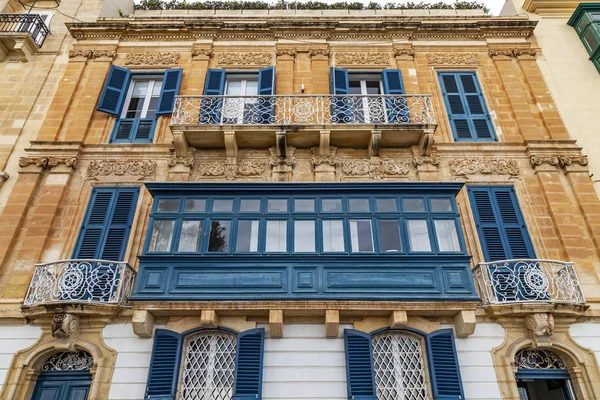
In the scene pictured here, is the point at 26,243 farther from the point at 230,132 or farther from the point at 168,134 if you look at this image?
the point at 230,132

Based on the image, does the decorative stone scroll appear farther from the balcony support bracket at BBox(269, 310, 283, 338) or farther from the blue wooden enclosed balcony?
the balcony support bracket at BBox(269, 310, 283, 338)

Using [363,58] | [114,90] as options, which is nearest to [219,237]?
[114,90]

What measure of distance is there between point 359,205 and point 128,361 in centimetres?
564

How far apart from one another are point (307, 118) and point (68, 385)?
7961mm

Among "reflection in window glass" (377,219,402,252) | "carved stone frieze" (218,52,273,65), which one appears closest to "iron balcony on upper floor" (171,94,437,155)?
"carved stone frieze" (218,52,273,65)

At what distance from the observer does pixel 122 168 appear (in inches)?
407

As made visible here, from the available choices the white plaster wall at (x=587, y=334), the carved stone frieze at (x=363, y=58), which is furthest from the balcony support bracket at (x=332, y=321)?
the carved stone frieze at (x=363, y=58)

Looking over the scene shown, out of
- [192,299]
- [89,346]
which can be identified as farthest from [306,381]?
[89,346]

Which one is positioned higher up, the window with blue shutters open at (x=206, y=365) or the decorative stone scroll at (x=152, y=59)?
the decorative stone scroll at (x=152, y=59)

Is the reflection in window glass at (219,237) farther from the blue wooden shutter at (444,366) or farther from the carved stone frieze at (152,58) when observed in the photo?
the carved stone frieze at (152,58)

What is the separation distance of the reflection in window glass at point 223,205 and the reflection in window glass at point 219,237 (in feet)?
1.05

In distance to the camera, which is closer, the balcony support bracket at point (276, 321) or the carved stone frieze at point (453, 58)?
the balcony support bracket at point (276, 321)

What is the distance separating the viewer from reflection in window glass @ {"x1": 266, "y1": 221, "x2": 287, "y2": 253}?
827cm

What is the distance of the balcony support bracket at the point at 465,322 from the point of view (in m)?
7.68
